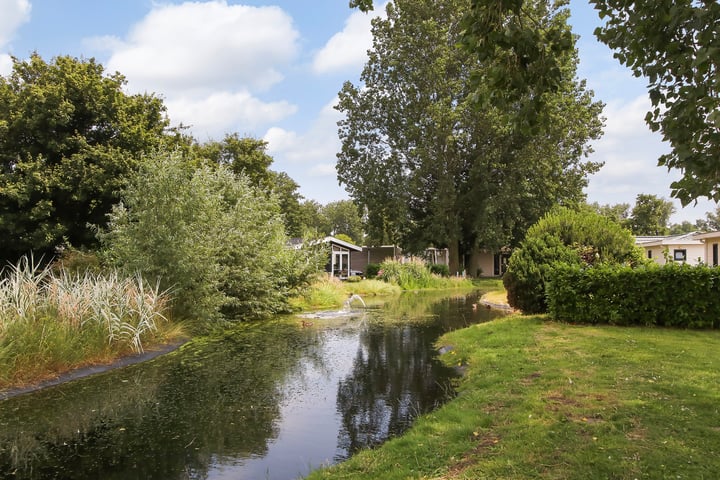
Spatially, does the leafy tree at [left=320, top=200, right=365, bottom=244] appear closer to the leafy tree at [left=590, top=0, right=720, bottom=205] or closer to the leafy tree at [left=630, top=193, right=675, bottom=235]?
the leafy tree at [left=630, top=193, right=675, bottom=235]

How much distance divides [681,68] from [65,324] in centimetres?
890

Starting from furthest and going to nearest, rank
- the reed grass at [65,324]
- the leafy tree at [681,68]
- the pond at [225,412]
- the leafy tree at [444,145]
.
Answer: the leafy tree at [444,145]
the reed grass at [65,324]
the pond at [225,412]
the leafy tree at [681,68]

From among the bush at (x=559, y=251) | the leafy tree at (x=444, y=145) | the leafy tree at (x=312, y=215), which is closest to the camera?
the bush at (x=559, y=251)

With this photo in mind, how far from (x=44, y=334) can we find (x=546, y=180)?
30114 millimetres

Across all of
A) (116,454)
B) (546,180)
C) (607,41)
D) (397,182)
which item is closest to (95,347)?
(116,454)

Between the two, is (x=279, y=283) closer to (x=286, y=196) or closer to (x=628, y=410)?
(x=628, y=410)

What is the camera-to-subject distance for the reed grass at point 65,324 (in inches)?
280

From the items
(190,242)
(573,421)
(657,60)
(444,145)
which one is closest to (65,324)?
(190,242)

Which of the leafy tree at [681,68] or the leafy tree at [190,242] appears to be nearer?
the leafy tree at [681,68]

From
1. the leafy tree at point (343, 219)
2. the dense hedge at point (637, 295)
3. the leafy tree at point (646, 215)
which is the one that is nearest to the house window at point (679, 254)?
the leafy tree at point (646, 215)

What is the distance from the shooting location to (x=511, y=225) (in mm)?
31609

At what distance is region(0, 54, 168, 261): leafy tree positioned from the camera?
13055 millimetres

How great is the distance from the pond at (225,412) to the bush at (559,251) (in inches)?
133

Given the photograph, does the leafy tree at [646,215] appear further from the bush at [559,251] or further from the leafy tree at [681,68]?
the leafy tree at [681,68]
